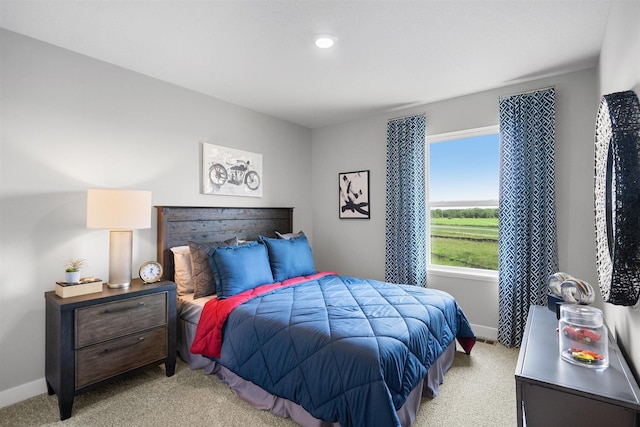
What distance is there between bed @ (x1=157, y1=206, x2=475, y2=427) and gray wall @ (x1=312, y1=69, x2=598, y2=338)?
0.86m

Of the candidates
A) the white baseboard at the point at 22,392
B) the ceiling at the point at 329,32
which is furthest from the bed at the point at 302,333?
the ceiling at the point at 329,32

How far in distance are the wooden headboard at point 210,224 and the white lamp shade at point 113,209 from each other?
607 mm

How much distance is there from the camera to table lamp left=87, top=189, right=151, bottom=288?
2.27 metres

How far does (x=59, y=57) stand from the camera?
2.42 m

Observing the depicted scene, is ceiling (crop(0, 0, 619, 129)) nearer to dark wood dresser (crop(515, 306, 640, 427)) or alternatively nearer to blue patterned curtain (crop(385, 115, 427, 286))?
blue patterned curtain (crop(385, 115, 427, 286))

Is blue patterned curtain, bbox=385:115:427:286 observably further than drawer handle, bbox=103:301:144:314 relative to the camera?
Yes

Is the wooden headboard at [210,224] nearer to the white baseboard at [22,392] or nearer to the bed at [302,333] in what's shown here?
the bed at [302,333]

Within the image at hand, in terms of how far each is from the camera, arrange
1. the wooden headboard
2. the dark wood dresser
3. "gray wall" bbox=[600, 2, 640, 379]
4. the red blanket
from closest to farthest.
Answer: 1. the dark wood dresser
2. "gray wall" bbox=[600, 2, 640, 379]
3. the red blanket
4. the wooden headboard

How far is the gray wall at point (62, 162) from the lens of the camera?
2.21 metres

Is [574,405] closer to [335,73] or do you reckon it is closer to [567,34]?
[567,34]

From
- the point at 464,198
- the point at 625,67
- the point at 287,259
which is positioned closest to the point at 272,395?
the point at 287,259

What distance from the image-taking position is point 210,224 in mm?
3396

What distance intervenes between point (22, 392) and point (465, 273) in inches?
157

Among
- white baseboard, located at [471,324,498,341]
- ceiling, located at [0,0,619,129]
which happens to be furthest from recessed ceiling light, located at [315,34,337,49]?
white baseboard, located at [471,324,498,341]
